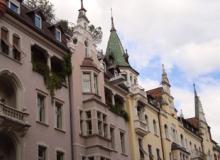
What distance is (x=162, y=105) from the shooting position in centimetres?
6388

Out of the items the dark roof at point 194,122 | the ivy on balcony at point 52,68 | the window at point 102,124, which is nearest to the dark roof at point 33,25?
the ivy on balcony at point 52,68

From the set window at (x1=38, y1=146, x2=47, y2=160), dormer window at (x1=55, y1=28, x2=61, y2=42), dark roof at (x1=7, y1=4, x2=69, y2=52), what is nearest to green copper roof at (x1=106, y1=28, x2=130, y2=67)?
dormer window at (x1=55, y1=28, x2=61, y2=42)

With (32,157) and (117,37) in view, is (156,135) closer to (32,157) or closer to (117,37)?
(117,37)

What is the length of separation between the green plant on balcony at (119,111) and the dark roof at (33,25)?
8.73 m

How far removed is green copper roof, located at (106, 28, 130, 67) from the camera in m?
59.6

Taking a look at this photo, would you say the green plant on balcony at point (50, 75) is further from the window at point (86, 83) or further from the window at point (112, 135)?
the window at point (112, 135)

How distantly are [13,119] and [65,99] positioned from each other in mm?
8701

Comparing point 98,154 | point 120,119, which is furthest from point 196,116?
point 98,154

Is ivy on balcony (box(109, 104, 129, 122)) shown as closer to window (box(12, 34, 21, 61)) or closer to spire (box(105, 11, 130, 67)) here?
spire (box(105, 11, 130, 67))

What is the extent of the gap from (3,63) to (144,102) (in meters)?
24.3

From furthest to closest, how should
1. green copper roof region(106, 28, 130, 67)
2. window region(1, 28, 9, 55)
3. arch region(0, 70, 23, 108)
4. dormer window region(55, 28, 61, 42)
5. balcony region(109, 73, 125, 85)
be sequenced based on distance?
green copper roof region(106, 28, 130, 67), balcony region(109, 73, 125, 85), dormer window region(55, 28, 61, 42), window region(1, 28, 9, 55), arch region(0, 70, 23, 108)

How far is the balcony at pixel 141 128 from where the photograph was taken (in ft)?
171

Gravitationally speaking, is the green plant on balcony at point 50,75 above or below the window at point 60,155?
above

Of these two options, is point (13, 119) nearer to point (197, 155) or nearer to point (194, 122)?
point (197, 155)
